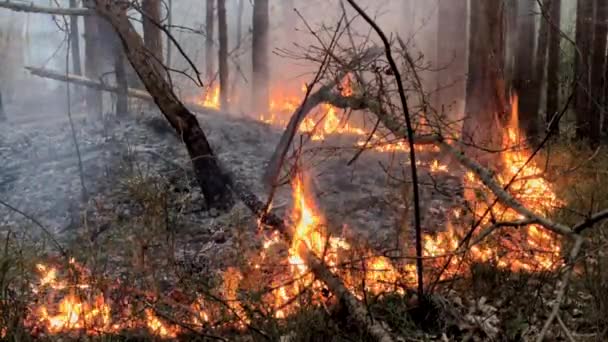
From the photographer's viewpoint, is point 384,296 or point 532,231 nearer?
point 384,296

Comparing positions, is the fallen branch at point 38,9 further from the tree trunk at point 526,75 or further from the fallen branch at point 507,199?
the tree trunk at point 526,75

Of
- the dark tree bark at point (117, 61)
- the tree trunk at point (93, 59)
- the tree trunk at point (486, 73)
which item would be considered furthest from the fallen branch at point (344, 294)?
the tree trunk at point (93, 59)

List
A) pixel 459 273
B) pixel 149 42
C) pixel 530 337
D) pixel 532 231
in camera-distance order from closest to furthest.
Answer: pixel 530 337 → pixel 459 273 → pixel 532 231 → pixel 149 42

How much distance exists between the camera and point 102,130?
8953 mm

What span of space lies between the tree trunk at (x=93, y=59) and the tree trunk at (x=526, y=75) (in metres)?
8.55

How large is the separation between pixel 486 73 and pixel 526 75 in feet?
11.0

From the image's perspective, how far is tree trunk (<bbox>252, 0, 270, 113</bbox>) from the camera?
567 inches

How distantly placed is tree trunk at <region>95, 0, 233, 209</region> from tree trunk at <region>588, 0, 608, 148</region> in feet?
21.7

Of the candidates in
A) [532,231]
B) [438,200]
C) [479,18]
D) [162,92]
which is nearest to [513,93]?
[479,18]

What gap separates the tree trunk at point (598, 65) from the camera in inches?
372

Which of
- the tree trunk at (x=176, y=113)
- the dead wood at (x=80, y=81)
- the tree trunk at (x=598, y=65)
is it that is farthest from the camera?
the tree trunk at (x=598, y=65)

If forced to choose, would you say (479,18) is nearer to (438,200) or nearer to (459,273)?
(438,200)

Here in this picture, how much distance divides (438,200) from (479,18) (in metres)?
→ 3.06

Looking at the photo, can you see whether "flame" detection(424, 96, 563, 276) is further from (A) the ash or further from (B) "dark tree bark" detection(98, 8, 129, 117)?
(B) "dark tree bark" detection(98, 8, 129, 117)
